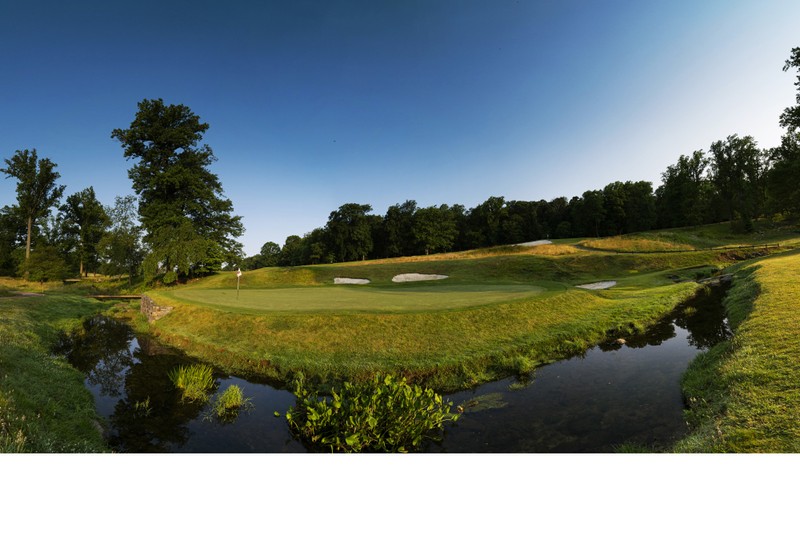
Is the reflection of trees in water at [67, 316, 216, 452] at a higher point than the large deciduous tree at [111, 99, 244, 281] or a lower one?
lower

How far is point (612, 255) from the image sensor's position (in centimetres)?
3494

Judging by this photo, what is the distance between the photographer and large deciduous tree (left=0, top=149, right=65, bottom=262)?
39656 millimetres

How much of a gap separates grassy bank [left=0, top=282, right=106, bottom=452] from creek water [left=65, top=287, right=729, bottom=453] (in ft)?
1.83

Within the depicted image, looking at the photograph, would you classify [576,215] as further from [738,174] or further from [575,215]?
[738,174]

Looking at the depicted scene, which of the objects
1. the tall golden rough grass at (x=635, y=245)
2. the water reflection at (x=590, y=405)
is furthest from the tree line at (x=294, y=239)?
the water reflection at (x=590, y=405)

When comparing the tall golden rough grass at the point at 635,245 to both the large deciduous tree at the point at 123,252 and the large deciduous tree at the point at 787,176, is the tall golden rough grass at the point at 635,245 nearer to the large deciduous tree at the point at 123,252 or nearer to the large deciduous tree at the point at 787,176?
the large deciduous tree at the point at 787,176

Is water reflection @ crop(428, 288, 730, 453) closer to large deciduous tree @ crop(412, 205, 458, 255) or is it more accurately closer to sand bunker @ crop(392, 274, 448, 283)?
sand bunker @ crop(392, 274, 448, 283)

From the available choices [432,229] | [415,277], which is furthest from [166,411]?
[432,229]

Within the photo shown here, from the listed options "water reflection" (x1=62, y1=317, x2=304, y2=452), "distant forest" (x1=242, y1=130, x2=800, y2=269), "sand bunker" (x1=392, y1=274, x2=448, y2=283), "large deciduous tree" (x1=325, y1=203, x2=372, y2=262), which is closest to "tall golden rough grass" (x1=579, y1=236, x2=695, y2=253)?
"distant forest" (x1=242, y1=130, x2=800, y2=269)

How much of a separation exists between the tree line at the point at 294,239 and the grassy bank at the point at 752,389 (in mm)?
24103

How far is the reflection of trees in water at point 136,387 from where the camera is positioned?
6.63 meters

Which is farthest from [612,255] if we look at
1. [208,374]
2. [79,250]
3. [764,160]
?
[79,250]
